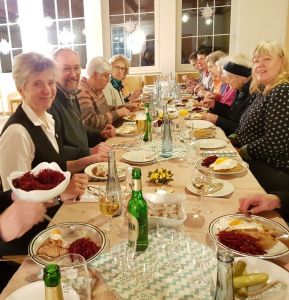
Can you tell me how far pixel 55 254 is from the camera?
2.99ft

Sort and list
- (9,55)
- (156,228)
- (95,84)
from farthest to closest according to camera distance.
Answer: (9,55)
(95,84)
(156,228)

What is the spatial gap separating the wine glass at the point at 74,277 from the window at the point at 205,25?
5750 millimetres

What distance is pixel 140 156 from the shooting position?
68.1 inches

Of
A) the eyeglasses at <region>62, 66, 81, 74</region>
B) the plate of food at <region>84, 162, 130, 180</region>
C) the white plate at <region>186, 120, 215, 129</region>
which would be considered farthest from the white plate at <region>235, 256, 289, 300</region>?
the eyeglasses at <region>62, 66, 81, 74</region>

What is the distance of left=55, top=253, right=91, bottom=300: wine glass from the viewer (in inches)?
27.5

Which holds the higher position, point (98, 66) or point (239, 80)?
point (98, 66)

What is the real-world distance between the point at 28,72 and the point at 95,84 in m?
1.31

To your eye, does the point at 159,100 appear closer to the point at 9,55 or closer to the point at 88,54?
the point at 88,54

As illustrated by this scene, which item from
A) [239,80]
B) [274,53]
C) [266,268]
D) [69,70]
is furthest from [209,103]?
[266,268]

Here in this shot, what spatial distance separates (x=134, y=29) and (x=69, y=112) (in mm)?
4253

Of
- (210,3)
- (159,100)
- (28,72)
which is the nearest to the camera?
(28,72)

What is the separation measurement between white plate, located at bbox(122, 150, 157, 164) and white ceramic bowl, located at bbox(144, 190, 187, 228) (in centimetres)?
54

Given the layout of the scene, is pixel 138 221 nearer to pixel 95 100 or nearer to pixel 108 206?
pixel 108 206

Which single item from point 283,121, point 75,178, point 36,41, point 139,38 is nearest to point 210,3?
point 139,38
